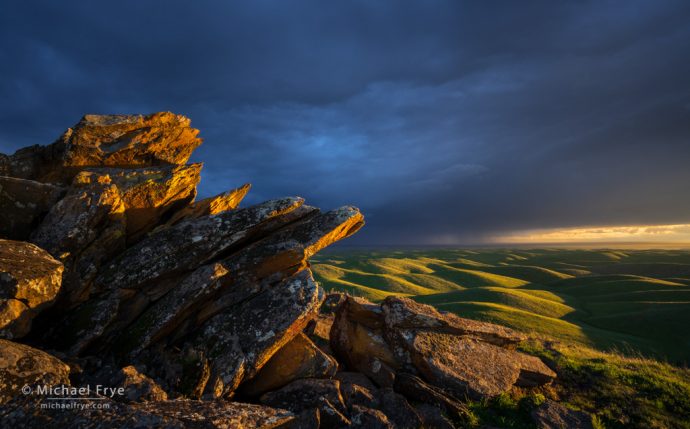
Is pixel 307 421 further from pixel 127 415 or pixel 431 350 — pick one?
pixel 431 350

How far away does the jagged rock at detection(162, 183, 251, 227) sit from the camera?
1969 centimetres

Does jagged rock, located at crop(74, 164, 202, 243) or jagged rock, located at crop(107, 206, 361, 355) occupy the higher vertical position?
jagged rock, located at crop(74, 164, 202, 243)

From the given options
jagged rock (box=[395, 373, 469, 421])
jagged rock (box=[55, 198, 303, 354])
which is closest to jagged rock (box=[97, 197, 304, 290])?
jagged rock (box=[55, 198, 303, 354])

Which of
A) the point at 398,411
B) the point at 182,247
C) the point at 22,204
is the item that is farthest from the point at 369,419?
the point at 22,204

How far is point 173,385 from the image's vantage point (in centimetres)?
1208

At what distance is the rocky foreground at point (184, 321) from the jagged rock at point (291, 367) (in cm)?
5

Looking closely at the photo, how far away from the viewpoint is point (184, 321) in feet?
48.5

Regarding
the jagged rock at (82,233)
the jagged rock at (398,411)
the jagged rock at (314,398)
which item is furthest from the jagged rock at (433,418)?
the jagged rock at (82,233)

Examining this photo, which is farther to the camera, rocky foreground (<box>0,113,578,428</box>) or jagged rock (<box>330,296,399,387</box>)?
jagged rock (<box>330,296,399,387</box>)

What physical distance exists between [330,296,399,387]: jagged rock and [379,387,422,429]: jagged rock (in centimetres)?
212

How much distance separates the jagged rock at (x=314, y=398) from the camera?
11.4 metres

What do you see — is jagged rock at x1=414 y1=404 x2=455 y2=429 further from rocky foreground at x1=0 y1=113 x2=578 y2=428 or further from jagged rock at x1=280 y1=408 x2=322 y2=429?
jagged rock at x1=280 y1=408 x2=322 y2=429

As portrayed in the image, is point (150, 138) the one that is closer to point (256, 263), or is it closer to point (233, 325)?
point (256, 263)

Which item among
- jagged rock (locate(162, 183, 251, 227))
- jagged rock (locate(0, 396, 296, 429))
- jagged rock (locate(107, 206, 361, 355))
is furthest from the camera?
jagged rock (locate(162, 183, 251, 227))
